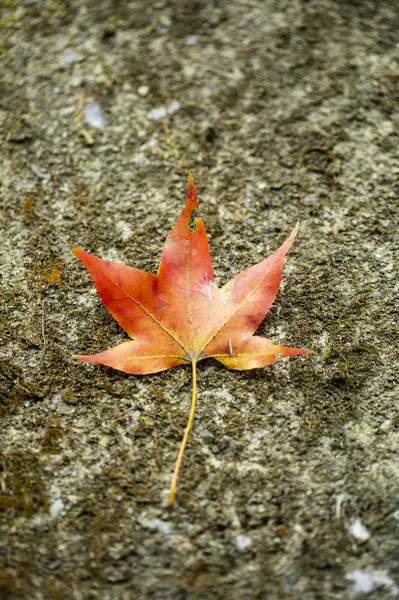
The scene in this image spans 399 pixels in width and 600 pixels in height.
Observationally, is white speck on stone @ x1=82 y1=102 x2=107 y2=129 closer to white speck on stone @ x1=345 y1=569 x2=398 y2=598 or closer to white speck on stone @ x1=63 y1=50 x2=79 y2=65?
white speck on stone @ x1=63 y1=50 x2=79 y2=65

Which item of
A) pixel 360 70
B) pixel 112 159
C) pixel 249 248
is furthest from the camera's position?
pixel 360 70

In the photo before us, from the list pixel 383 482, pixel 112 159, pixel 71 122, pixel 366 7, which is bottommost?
pixel 383 482

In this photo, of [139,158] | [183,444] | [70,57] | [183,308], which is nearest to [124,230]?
[139,158]

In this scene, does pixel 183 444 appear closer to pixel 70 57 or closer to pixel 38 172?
pixel 38 172

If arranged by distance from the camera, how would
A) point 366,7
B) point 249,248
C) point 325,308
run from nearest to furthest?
point 325,308 < point 249,248 < point 366,7

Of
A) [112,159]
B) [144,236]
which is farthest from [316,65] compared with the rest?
[144,236]

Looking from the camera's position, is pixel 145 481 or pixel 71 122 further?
pixel 71 122

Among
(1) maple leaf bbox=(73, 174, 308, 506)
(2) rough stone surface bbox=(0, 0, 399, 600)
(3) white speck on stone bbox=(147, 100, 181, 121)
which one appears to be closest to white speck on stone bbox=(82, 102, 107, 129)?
(2) rough stone surface bbox=(0, 0, 399, 600)

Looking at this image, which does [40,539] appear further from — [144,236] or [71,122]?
[71,122]
